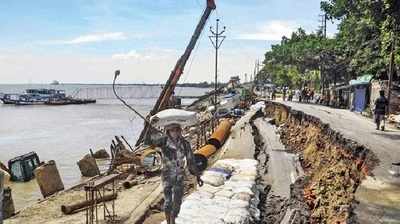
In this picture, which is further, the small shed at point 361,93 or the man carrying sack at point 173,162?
the small shed at point 361,93

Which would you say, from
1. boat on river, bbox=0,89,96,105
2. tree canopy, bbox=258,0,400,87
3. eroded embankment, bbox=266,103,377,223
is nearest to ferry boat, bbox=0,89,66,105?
boat on river, bbox=0,89,96,105

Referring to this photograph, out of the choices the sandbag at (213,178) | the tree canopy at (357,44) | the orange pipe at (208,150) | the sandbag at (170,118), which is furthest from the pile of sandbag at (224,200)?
the tree canopy at (357,44)

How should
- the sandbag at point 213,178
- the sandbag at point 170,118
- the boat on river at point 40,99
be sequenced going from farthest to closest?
the boat on river at point 40,99 → the sandbag at point 213,178 → the sandbag at point 170,118

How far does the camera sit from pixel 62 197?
18344 millimetres

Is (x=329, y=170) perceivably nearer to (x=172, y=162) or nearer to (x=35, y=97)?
(x=172, y=162)

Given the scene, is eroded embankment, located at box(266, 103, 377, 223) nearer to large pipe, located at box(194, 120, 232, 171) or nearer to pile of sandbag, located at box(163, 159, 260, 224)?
pile of sandbag, located at box(163, 159, 260, 224)

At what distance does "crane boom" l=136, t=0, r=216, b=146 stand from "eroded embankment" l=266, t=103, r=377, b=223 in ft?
29.9

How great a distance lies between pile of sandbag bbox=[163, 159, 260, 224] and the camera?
10.2 meters

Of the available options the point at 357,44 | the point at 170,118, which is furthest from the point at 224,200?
the point at 357,44

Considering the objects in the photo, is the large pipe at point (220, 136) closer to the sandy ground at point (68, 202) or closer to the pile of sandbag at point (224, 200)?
the sandy ground at point (68, 202)

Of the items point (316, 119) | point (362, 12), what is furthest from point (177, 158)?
point (316, 119)

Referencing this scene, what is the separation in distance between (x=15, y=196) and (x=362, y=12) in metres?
16.2

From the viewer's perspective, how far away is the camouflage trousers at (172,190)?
8398mm

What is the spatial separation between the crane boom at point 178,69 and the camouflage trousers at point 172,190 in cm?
2231
